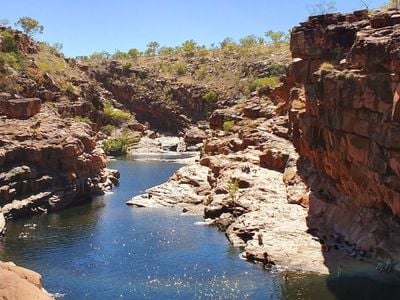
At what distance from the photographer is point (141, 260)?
50.0m

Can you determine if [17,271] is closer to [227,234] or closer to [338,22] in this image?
[227,234]

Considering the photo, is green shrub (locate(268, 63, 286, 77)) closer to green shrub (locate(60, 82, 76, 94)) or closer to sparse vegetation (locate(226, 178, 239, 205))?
green shrub (locate(60, 82, 76, 94))

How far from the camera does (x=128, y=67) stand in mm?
185375

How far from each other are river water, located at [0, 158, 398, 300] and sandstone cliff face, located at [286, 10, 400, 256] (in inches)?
339

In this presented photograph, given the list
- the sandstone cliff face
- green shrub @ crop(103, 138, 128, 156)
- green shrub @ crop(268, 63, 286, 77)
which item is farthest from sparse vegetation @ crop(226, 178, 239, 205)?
green shrub @ crop(268, 63, 286, 77)

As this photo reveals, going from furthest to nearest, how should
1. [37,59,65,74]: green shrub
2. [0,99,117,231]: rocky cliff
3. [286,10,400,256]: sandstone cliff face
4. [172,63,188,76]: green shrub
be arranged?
[172,63,188,76]: green shrub, [37,59,65,74]: green shrub, [0,99,117,231]: rocky cliff, [286,10,400,256]: sandstone cliff face

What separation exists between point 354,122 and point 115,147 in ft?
306

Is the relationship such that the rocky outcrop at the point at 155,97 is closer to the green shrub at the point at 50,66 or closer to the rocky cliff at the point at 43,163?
the green shrub at the point at 50,66

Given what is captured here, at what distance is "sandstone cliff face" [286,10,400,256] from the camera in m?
43.5

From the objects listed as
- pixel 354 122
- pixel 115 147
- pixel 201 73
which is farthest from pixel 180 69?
pixel 354 122

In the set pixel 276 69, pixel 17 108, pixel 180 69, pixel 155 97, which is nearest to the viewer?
pixel 17 108

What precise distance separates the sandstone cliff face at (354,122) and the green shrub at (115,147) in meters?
78.3

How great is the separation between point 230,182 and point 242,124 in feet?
91.7

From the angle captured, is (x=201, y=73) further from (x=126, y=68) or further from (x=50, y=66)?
(x=50, y=66)
